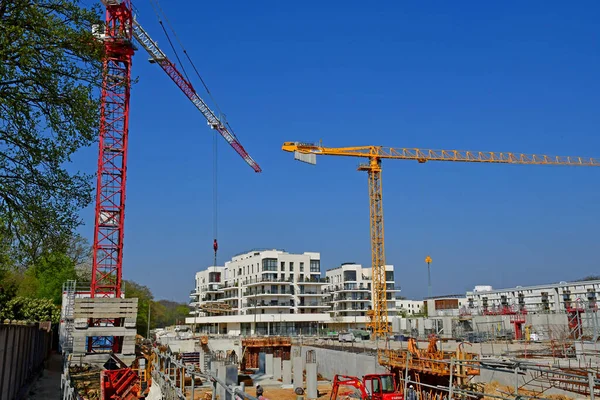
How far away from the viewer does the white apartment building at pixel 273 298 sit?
3278 inches

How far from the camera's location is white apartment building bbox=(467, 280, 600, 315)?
278 feet

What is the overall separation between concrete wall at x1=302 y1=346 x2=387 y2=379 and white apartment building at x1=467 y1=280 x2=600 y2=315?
4218 centimetres

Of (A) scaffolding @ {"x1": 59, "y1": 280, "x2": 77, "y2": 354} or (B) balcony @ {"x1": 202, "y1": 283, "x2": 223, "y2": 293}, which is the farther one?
(B) balcony @ {"x1": 202, "y1": 283, "x2": 223, "y2": 293}

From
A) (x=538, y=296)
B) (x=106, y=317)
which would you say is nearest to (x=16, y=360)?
(x=106, y=317)

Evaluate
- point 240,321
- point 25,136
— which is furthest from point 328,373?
point 240,321

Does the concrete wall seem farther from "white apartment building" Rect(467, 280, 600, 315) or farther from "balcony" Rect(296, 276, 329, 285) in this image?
"white apartment building" Rect(467, 280, 600, 315)

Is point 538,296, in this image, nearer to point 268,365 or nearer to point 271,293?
point 271,293

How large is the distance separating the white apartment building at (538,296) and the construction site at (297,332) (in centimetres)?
35

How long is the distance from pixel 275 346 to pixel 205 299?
52.9 m

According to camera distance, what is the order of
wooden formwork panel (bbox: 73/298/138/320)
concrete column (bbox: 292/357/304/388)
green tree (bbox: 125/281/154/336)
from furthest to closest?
green tree (bbox: 125/281/154/336)
wooden formwork panel (bbox: 73/298/138/320)
concrete column (bbox: 292/357/304/388)

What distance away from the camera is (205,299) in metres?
108

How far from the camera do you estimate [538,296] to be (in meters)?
94.9

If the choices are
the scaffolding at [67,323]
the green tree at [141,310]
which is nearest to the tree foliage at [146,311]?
the green tree at [141,310]

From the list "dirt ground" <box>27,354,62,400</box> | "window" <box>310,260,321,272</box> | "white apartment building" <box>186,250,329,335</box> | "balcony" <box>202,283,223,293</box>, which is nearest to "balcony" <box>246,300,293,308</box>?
"white apartment building" <box>186,250,329,335</box>
